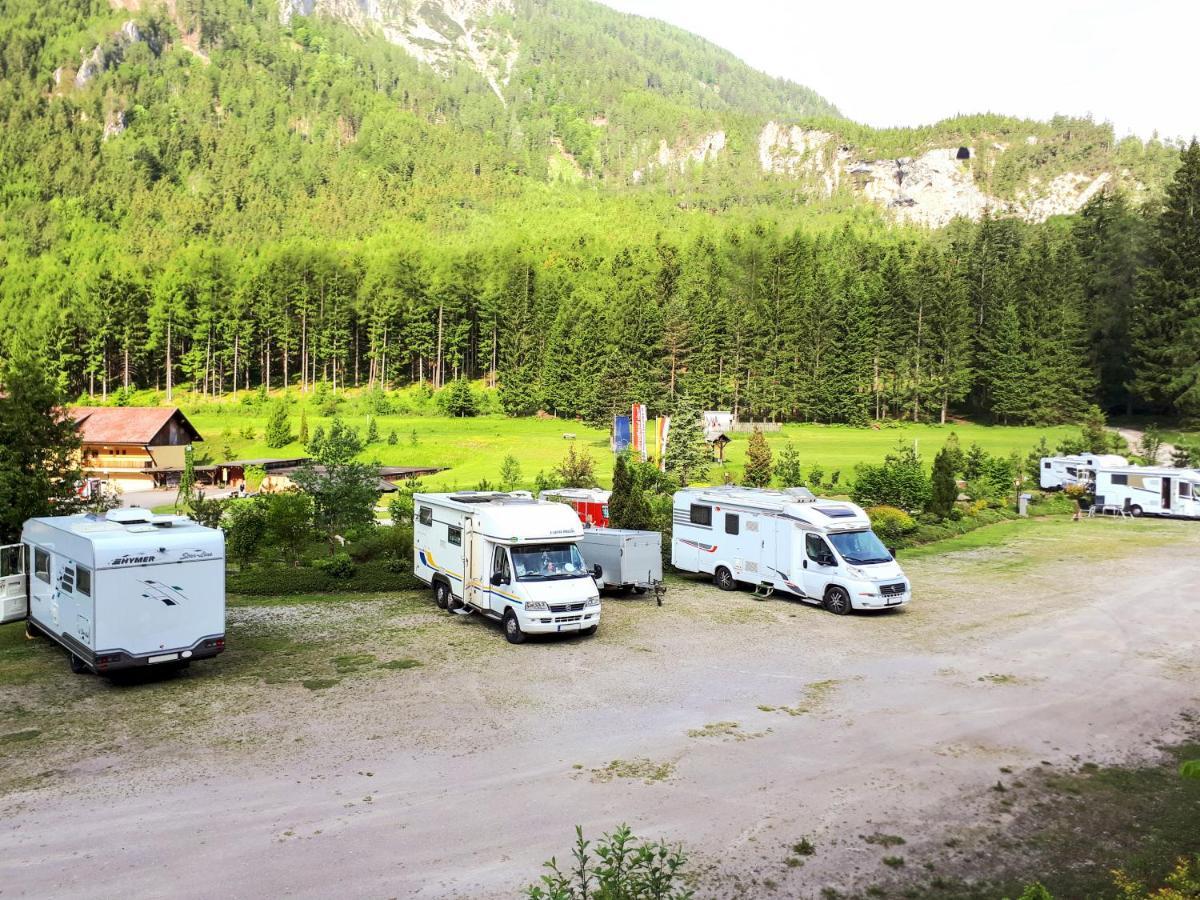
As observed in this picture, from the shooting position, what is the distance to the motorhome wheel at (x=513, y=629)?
16.2 meters

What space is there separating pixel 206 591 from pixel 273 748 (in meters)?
3.86

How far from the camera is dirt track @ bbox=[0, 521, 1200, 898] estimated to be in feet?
26.6

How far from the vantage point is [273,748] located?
11.0 m

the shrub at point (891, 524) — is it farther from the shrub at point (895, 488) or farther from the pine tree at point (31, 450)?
the pine tree at point (31, 450)

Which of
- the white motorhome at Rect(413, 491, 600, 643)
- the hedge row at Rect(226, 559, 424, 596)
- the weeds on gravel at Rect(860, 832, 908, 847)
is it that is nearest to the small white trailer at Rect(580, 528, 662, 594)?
the white motorhome at Rect(413, 491, 600, 643)

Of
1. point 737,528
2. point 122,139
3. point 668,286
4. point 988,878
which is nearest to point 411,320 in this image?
point 668,286

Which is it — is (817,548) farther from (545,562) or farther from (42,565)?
(42,565)

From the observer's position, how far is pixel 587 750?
10945 mm

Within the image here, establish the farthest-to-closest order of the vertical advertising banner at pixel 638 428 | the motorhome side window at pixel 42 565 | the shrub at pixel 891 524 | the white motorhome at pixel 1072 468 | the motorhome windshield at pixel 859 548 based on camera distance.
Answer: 1. the vertical advertising banner at pixel 638 428
2. the white motorhome at pixel 1072 468
3. the shrub at pixel 891 524
4. the motorhome windshield at pixel 859 548
5. the motorhome side window at pixel 42 565

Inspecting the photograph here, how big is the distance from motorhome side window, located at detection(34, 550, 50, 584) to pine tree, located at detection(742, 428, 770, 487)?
32.2 metres

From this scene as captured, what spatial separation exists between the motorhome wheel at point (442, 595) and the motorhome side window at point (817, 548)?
845 cm

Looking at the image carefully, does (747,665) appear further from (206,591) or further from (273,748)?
(206,591)

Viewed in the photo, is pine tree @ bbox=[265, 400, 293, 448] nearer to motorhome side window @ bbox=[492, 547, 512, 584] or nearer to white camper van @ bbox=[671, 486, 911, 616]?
white camper van @ bbox=[671, 486, 911, 616]

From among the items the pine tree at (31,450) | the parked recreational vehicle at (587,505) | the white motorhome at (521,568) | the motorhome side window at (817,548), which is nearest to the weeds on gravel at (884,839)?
the white motorhome at (521,568)
